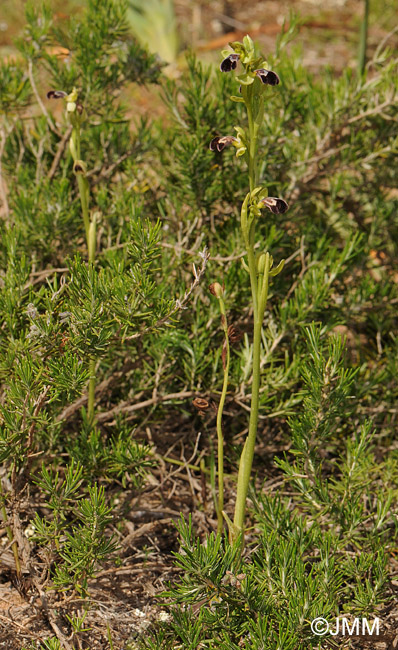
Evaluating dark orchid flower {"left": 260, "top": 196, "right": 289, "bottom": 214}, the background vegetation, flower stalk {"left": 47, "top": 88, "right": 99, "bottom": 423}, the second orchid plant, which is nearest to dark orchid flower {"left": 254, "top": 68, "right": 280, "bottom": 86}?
the second orchid plant

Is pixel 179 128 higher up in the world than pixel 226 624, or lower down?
higher up

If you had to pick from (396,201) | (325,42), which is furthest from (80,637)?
(325,42)

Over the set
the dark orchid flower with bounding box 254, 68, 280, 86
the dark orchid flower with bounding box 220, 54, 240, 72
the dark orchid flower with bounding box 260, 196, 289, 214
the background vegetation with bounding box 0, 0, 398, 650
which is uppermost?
the dark orchid flower with bounding box 220, 54, 240, 72

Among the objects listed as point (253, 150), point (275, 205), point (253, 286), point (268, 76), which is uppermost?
point (268, 76)

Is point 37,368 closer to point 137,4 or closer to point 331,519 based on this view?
point 331,519

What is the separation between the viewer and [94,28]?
2303 mm

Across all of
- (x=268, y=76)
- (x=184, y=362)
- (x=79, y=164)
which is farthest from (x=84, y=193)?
(x=268, y=76)

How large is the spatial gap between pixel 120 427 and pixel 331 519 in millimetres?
622

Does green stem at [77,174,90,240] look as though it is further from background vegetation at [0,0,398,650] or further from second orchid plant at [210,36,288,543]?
second orchid plant at [210,36,288,543]

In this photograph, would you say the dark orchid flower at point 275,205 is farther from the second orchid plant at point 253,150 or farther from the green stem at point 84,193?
the green stem at point 84,193

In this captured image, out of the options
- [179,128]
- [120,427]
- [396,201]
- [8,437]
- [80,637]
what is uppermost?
[179,128]

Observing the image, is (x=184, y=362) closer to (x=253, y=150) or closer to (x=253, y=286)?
(x=253, y=286)

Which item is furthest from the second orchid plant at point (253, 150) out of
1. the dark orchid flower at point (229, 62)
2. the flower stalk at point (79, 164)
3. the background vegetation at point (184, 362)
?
the flower stalk at point (79, 164)

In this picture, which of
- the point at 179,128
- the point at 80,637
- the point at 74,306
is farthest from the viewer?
the point at 179,128
